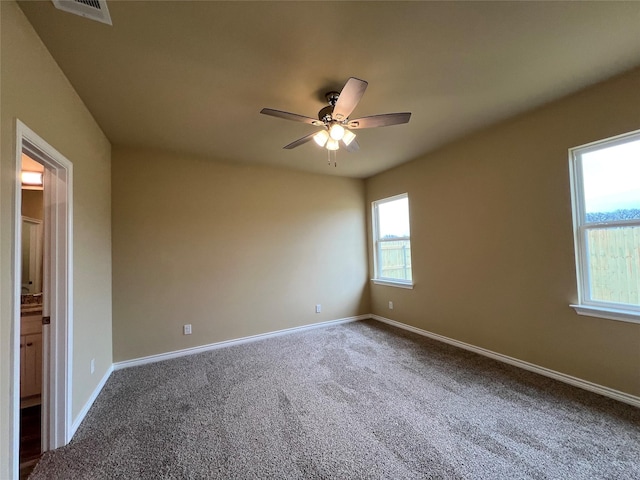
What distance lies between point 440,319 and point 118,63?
419 centimetres

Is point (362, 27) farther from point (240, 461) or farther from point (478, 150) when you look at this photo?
point (240, 461)

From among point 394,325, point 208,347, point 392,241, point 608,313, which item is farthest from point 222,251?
point 608,313

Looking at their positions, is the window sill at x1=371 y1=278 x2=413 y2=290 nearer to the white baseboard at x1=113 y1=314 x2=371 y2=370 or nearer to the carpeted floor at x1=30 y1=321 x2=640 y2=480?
the white baseboard at x1=113 y1=314 x2=371 y2=370

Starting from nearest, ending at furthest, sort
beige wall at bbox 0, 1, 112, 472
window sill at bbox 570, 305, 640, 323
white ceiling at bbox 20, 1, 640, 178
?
beige wall at bbox 0, 1, 112, 472 < white ceiling at bbox 20, 1, 640, 178 < window sill at bbox 570, 305, 640, 323

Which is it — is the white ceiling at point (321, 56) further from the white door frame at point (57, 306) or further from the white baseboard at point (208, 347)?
the white baseboard at point (208, 347)

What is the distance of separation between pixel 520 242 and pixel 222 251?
3548mm

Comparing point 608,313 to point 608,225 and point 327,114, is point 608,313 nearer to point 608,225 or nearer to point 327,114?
point 608,225

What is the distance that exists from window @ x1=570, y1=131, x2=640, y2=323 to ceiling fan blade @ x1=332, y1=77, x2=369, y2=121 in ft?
7.05

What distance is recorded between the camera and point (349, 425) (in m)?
1.96

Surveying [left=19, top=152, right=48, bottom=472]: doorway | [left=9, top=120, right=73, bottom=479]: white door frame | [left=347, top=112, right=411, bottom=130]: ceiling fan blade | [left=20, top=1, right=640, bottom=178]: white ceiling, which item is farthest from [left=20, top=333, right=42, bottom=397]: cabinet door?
[left=347, top=112, right=411, bottom=130]: ceiling fan blade

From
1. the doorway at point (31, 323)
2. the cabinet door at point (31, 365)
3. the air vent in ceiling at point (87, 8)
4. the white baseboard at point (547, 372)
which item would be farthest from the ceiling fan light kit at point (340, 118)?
the cabinet door at point (31, 365)

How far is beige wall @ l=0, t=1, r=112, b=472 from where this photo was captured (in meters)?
1.23

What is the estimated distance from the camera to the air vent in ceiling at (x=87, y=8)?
1316 millimetres

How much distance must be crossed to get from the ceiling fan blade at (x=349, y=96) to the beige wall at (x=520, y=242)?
2026 mm
